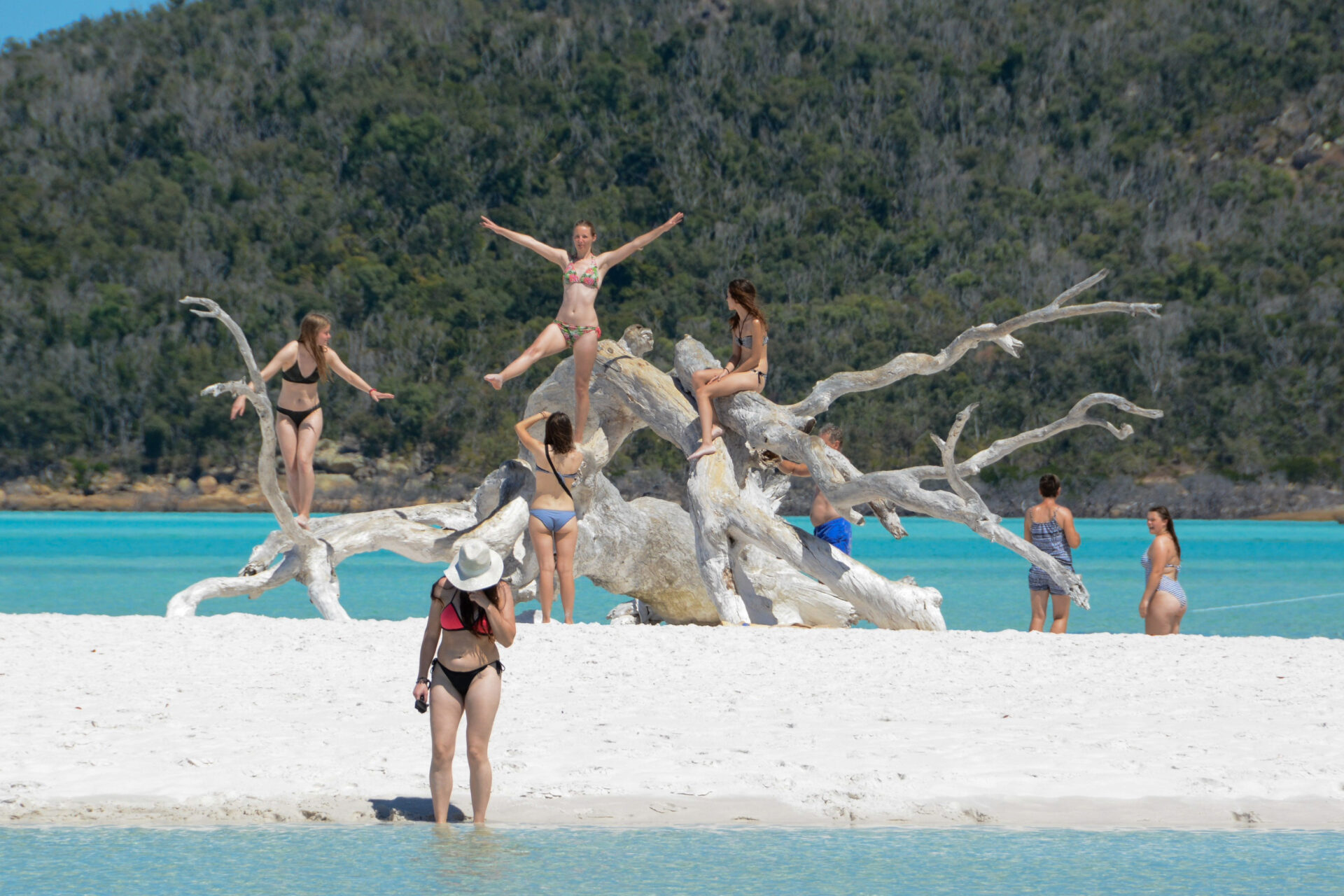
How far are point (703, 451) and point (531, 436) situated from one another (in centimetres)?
111

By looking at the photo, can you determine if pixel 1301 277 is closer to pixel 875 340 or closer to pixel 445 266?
pixel 875 340

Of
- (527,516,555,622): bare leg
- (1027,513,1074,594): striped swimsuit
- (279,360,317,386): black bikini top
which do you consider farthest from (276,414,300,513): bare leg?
(1027,513,1074,594): striped swimsuit

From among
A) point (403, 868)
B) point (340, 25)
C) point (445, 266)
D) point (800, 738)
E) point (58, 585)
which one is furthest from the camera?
point (340, 25)

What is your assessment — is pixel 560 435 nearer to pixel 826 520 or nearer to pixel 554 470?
pixel 554 470

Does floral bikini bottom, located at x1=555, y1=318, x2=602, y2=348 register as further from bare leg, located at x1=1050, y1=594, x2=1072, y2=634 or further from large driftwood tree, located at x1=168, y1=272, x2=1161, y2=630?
bare leg, located at x1=1050, y1=594, x2=1072, y2=634

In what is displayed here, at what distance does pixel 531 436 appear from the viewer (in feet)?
31.7

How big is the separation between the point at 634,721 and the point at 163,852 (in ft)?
6.62

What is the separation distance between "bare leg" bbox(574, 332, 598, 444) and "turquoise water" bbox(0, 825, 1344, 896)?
5.27 m

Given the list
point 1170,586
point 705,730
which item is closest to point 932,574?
point 1170,586

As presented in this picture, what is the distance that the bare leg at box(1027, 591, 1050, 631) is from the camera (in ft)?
31.8

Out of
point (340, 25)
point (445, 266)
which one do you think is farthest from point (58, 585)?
point (340, 25)

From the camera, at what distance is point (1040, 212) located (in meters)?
60.7

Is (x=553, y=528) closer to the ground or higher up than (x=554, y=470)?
closer to the ground

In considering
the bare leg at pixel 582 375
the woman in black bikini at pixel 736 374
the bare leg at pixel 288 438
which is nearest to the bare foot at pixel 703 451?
the woman in black bikini at pixel 736 374
